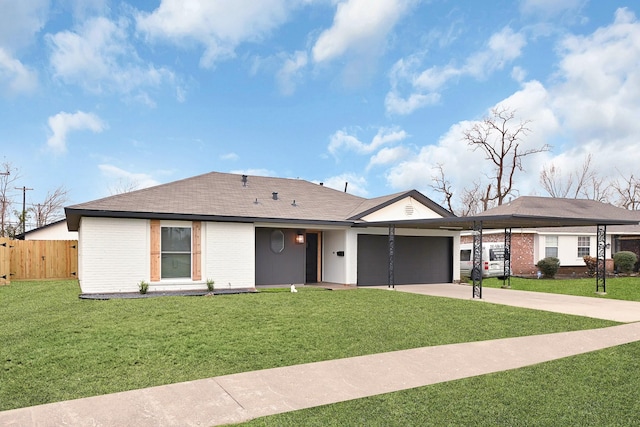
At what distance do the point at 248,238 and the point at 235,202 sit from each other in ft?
5.52

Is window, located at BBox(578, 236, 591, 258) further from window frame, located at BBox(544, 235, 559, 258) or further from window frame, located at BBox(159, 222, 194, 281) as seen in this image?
window frame, located at BBox(159, 222, 194, 281)

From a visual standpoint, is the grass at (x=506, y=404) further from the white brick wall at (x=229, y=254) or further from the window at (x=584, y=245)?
the window at (x=584, y=245)

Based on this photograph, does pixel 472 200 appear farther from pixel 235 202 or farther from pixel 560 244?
pixel 235 202

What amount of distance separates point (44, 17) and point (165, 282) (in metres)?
11.0

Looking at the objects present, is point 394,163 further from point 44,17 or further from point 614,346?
point 614,346

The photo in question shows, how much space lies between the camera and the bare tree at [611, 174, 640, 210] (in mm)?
38781

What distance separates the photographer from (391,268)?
1539 cm

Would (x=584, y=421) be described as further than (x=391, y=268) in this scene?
No

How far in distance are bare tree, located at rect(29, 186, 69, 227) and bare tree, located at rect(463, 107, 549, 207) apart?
38.5 meters

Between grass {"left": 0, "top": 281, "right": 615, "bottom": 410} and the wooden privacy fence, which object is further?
the wooden privacy fence

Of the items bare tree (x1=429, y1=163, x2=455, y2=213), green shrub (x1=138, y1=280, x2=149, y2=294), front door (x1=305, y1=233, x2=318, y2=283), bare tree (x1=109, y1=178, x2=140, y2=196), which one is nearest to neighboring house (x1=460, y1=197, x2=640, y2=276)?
front door (x1=305, y1=233, x2=318, y2=283)

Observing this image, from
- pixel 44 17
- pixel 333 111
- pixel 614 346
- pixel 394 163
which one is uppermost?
pixel 44 17

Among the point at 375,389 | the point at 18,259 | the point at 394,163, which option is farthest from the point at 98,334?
the point at 394,163

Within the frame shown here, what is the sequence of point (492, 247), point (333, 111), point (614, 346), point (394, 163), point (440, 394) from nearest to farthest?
1. point (440, 394)
2. point (614, 346)
3. point (492, 247)
4. point (333, 111)
5. point (394, 163)
